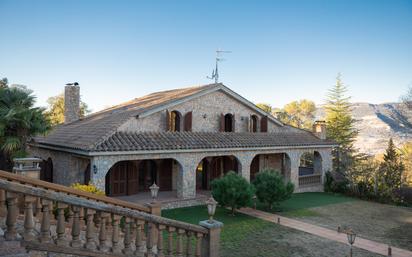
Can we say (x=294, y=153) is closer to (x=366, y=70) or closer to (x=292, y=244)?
(x=292, y=244)

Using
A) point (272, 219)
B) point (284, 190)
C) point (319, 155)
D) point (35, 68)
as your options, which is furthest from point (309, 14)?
point (35, 68)

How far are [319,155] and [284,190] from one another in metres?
8.69

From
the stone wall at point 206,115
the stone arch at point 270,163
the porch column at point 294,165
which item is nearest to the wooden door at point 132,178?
the stone wall at point 206,115

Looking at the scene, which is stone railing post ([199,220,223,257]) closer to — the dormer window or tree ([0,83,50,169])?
tree ([0,83,50,169])

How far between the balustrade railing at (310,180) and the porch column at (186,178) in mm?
8901

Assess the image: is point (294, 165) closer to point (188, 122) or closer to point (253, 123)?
point (253, 123)

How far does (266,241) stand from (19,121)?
984 cm

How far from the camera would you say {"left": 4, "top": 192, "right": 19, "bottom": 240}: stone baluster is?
14.5ft

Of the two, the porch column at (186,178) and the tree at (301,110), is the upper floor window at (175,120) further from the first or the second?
the tree at (301,110)

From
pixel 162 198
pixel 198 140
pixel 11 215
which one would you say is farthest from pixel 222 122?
pixel 11 215

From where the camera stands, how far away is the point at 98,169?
45.7 feet

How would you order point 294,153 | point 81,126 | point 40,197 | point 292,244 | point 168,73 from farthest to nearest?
1. point 168,73
2. point 294,153
3. point 81,126
4. point 292,244
5. point 40,197

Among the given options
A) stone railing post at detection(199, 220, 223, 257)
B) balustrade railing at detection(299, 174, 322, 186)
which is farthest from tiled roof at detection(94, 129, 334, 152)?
stone railing post at detection(199, 220, 223, 257)

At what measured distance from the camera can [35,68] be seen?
918 inches
